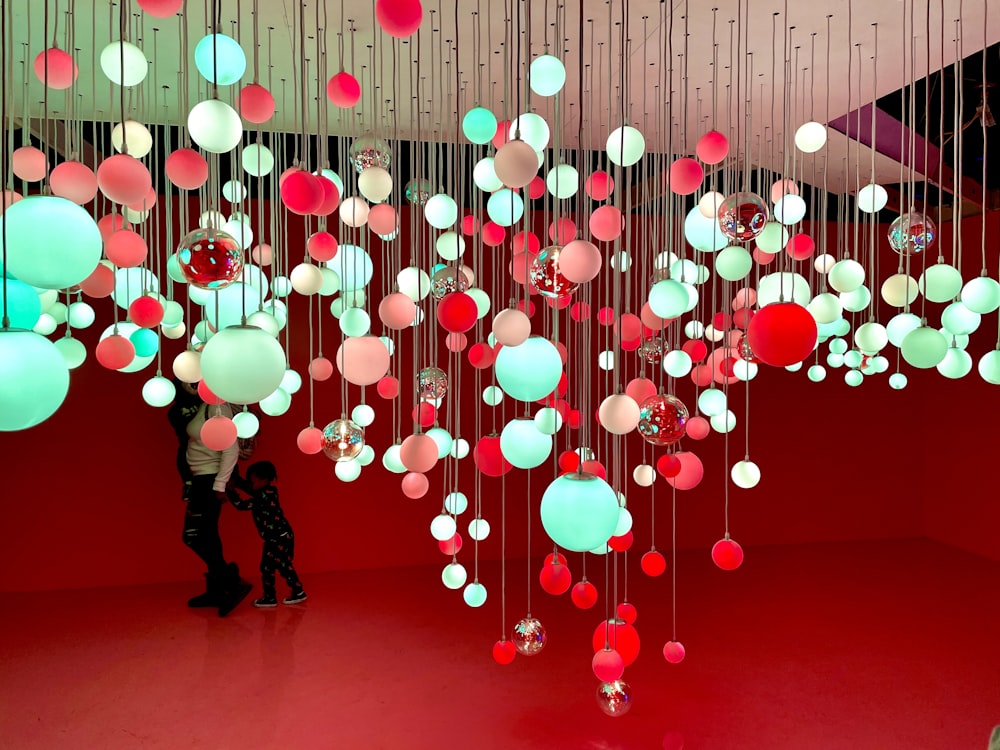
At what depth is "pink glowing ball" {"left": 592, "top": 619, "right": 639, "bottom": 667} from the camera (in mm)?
1946

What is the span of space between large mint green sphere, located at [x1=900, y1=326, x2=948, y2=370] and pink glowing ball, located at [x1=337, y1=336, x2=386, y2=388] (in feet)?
3.70

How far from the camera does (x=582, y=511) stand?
1.08 metres

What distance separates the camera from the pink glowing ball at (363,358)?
1496mm

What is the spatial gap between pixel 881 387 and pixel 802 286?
5271 millimetres

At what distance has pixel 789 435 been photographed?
22.3 ft

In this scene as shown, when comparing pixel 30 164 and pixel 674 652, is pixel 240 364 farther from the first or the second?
pixel 674 652

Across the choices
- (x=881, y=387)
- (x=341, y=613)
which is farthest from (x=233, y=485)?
(x=881, y=387)

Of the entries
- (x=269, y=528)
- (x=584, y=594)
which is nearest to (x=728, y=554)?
(x=584, y=594)

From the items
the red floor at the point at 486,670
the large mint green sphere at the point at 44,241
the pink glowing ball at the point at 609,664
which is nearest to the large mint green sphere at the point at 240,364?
the large mint green sphere at the point at 44,241

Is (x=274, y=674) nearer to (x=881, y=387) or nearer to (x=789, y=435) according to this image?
(x=789, y=435)

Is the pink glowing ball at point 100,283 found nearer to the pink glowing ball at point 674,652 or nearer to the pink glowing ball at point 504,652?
the pink glowing ball at point 504,652

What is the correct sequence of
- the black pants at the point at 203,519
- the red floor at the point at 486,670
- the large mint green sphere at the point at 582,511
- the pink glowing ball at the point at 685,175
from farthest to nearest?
1. the black pants at the point at 203,519
2. the red floor at the point at 486,670
3. the pink glowing ball at the point at 685,175
4. the large mint green sphere at the point at 582,511

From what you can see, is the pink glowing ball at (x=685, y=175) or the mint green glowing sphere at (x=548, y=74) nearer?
the mint green glowing sphere at (x=548, y=74)

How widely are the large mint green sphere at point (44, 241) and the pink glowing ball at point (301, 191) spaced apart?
724mm
